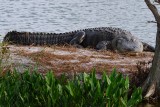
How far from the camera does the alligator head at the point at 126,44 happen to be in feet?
39.6

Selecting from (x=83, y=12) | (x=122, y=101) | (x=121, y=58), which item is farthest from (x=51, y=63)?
(x=83, y=12)

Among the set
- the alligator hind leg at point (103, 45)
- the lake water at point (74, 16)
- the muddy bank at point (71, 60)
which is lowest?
the lake water at point (74, 16)

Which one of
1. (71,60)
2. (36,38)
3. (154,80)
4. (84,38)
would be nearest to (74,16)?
(84,38)

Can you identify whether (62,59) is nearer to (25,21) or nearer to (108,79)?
(108,79)

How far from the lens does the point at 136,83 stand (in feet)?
28.1

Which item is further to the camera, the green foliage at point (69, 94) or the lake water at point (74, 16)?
the lake water at point (74, 16)

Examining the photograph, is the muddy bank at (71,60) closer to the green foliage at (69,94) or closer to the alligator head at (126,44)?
the alligator head at (126,44)

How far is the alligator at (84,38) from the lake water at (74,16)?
5.48 feet

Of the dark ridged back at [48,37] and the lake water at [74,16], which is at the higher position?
the dark ridged back at [48,37]

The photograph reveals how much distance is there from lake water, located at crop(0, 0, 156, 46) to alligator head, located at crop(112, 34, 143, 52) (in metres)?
2.02

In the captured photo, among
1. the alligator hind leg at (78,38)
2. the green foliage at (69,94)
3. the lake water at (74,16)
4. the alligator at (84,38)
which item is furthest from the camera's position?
the lake water at (74,16)

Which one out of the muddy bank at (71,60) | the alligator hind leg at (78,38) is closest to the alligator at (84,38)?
the alligator hind leg at (78,38)

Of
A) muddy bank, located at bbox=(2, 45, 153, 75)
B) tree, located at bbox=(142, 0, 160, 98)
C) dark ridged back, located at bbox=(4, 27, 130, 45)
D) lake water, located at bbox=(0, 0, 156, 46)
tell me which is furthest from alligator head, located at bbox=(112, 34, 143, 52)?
tree, located at bbox=(142, 0, 160, 98)

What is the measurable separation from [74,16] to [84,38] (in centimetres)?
730
